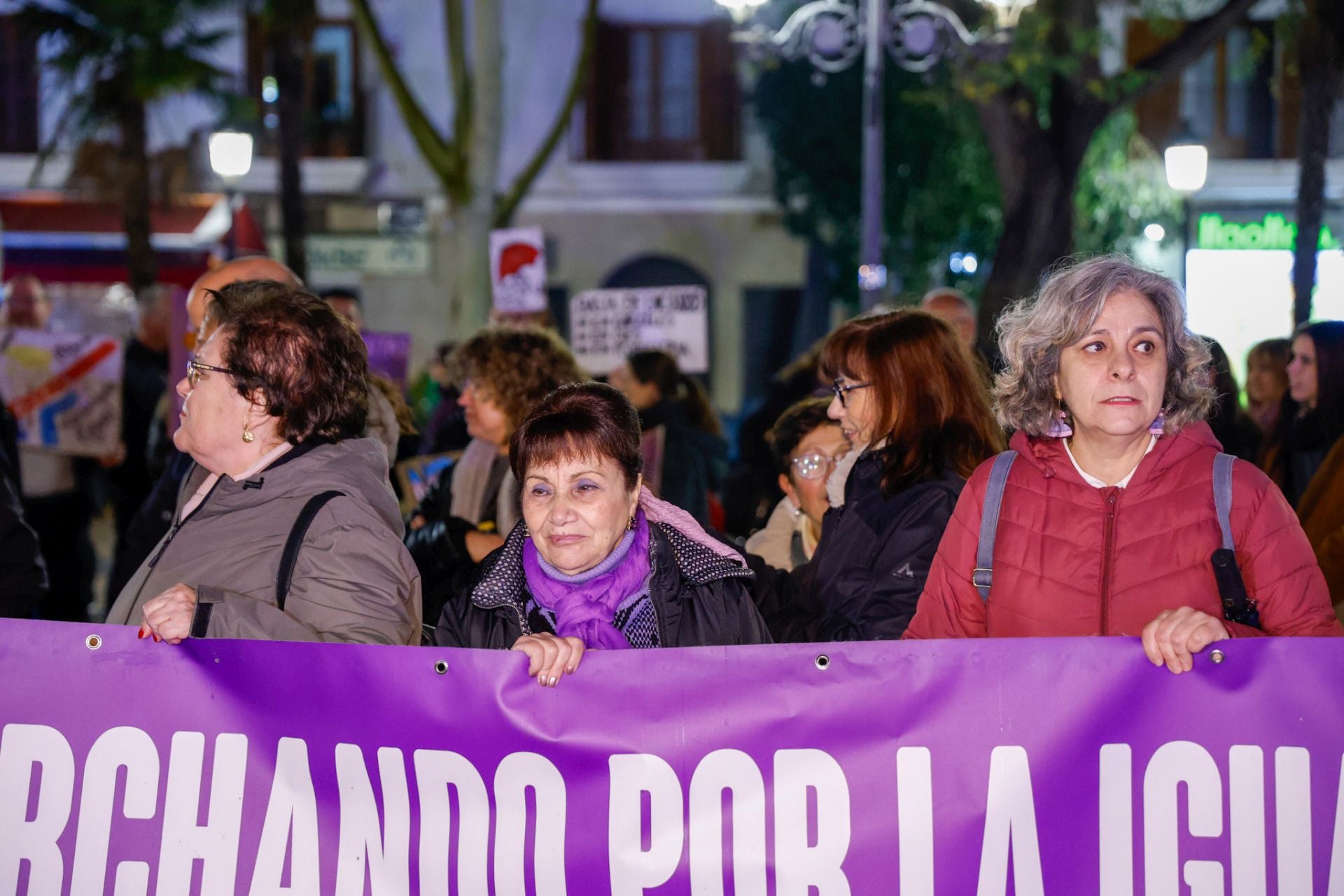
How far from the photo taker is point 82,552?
7781mm

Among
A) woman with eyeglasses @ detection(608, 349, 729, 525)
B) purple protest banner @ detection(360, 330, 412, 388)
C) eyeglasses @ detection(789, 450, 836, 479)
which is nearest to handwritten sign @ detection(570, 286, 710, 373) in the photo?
purple protest banner @ detection(360, 330, 412, 388)

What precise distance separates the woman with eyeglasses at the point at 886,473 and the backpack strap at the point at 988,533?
0.48 m

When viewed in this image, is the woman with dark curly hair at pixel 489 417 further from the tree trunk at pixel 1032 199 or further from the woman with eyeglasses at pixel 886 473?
the tree trunk at pixel 1032 199

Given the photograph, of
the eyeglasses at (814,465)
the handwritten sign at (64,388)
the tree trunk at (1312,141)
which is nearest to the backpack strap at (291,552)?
the eyeglasses at (814,465)

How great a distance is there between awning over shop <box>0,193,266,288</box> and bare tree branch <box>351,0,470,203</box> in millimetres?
7242

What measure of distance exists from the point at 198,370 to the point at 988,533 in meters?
1.73

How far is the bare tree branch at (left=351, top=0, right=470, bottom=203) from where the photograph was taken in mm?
17328

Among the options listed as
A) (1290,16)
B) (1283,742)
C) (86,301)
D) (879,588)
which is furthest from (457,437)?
(86,301)

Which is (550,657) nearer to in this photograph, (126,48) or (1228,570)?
(1228,570)

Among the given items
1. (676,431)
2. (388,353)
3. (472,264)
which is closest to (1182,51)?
(388,353)

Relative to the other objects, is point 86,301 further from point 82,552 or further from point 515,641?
point 515,641

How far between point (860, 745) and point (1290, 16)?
9.22m

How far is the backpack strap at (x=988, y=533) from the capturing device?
10.0ft

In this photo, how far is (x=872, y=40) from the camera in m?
13.3
